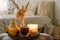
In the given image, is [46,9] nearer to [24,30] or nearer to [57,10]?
[57,10]

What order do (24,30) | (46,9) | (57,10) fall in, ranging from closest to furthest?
(24,30) → (46,9) → (57,10)

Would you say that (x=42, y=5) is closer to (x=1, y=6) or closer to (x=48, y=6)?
(x=48, y=6)

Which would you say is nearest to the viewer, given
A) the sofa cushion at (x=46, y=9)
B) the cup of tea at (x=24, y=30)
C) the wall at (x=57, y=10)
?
the cup of tea at (x=24, y=30)

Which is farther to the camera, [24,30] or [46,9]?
[46,9]

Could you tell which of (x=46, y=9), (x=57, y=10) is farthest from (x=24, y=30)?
(x=57, y=10)

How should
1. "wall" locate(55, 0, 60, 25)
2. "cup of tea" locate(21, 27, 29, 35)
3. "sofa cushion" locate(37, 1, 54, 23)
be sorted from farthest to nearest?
1. "wall" locate(55, 0, 60, 25)
2. "sofa cushion" locate(37, 1, 54, 23)
3. "cup of tea" locate(21, 27, 29, 35)

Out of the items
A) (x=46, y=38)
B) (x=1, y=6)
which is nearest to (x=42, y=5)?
(x=1, y=6)

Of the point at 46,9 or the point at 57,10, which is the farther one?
the point at 57,10

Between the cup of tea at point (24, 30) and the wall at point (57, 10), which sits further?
the wall at point (57, 10)

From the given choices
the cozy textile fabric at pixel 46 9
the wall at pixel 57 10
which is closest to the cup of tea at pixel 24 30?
the cozy textile fabric at pixel 46 9

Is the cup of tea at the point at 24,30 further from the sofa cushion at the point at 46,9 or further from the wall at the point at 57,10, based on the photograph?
the wall at the point at 57,10

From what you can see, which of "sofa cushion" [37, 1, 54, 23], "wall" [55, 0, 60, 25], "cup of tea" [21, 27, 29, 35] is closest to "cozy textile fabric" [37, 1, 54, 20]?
"sofa cushion" [37, 1, 54, 23]

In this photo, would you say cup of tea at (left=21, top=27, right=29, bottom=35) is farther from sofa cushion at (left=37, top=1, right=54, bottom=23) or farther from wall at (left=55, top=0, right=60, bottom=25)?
wall at (left=55, top=0, right=60, bottom=25)

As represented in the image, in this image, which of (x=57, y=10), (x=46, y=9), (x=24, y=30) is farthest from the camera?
(x=57, y=10)
